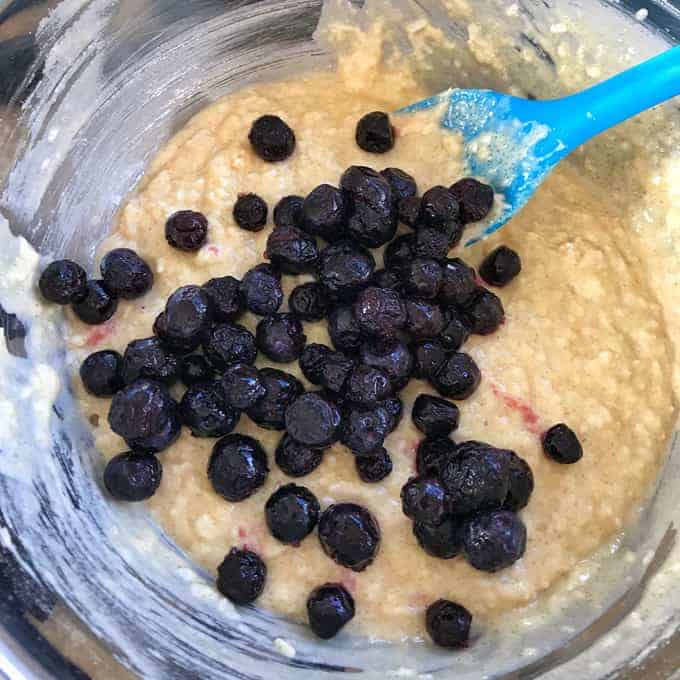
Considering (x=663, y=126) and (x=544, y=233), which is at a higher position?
(x=663, y=126)

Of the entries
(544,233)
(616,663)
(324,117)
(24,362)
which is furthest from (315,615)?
(324,117)

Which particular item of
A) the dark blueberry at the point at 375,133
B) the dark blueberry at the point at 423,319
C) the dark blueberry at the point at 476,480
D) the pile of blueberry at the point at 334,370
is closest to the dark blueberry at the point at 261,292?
the pile of blueberry at the point at 334,370

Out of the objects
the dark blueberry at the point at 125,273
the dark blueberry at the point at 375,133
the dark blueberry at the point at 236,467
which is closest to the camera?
the dark blueberry at the point at 236,467

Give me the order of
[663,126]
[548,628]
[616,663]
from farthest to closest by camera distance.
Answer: [663,126]
[548,628]
[616,663]

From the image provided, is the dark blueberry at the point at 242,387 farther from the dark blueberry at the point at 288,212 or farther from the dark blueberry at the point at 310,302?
the dark blueberry at the point at 288,212

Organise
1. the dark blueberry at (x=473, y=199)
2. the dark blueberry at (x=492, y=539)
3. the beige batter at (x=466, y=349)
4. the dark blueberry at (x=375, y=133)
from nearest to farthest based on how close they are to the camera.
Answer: the dark blueberry at (x=492, y=539) → the beige batter at (x=466, y=349) → the dark blueberry at (x=473, y=199) → the dark blueberry at (x=375, y=133)

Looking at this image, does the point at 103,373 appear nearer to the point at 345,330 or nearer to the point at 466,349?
the point at 345,330

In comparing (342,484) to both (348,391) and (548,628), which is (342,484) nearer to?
(348,391)

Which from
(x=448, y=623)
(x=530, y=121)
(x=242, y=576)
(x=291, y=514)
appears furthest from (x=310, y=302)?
(x=448, y=623)
